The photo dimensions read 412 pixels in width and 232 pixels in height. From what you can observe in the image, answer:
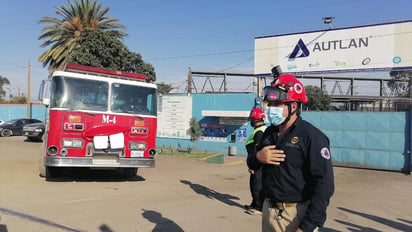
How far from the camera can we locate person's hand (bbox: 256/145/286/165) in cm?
275

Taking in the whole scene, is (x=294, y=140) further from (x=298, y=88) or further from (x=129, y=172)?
(x=129, y=172)

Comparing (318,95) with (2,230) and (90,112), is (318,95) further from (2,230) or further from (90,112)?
(2,230)

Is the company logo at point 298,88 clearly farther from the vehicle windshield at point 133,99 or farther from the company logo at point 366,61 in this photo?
the company logo at point 366,61

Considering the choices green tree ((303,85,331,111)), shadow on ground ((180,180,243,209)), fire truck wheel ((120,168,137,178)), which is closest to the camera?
shadow on ground ((180,180,243,209))

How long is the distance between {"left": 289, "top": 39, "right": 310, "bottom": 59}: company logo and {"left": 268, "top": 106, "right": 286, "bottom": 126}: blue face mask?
1591 cm

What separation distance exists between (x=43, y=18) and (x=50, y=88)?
1605 centimetres

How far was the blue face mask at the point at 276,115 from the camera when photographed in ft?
9.39

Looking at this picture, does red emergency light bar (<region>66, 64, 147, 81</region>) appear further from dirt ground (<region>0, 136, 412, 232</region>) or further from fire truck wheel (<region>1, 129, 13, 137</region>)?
fire truck wheel (<region>1, 129, 13, 137</region>)

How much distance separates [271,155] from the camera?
2.79 metres

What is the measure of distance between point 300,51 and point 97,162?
41.2 feet

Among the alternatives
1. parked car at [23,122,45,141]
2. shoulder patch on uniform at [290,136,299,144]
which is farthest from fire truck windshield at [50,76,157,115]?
parked car at [23,122,45,141]

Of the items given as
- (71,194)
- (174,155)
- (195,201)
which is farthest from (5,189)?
(174,155)

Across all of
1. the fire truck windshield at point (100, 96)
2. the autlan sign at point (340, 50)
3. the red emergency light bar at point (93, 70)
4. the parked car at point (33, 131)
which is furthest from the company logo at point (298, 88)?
the parked car at point (33, 131)

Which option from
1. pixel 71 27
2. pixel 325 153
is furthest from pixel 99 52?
pixel 325 153
